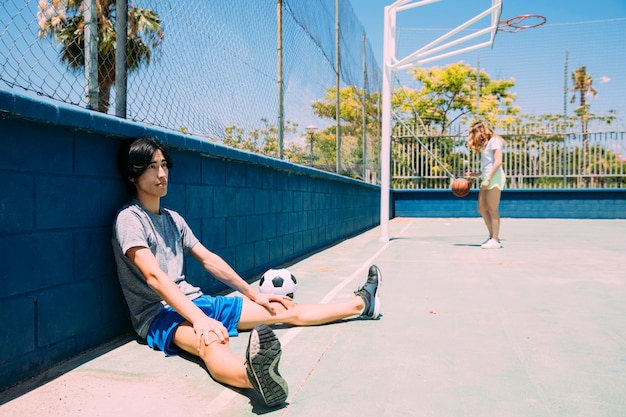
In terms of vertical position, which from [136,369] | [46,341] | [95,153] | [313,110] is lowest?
[136,369]

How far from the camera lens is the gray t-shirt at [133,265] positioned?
8.75 feet

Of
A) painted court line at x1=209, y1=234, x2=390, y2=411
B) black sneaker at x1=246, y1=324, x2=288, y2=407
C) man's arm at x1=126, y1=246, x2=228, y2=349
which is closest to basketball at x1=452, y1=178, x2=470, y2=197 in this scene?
painted court line at x1=209, y1=234, x2=390, y2=411

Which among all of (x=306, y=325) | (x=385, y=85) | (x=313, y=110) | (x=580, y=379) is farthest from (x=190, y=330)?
(x=385, y=85)

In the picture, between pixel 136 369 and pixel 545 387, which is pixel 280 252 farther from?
pixel 545 387

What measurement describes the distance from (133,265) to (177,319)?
37cm

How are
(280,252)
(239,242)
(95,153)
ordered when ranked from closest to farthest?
(95,153)
(239,242)
(280,252)

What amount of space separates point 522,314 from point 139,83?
2.96 m

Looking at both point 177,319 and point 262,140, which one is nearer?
point 177,319

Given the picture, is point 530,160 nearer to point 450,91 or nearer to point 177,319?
point 177,319

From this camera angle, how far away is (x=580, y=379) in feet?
7.82

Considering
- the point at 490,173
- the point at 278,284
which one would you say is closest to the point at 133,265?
the point at 278,284

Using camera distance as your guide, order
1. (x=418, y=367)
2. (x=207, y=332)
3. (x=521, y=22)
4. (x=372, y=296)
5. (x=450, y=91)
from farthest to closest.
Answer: (x=450, y=91)
(x=521, y=22)
(x=372, y=296)
(x=418, y=367)
(x=207, y=332)

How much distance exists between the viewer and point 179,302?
7.87 ft

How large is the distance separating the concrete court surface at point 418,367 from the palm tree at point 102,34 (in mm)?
1518
